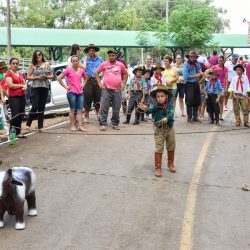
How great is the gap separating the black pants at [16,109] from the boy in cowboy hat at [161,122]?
359 centimetres

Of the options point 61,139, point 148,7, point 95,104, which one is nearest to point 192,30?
point 95,104

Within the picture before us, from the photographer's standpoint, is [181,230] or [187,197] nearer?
[181,230]

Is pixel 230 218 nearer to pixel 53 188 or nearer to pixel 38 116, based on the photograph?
pixel 53 188

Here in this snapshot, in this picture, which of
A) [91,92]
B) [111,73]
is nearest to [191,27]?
[91,92]

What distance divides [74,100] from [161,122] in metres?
3.92

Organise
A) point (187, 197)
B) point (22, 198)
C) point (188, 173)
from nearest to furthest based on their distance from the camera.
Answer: point (22, 198)
point (187, 197)
point (188, 173)

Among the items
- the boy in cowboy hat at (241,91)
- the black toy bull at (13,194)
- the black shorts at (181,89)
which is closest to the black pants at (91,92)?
the black shorts at (181,89)

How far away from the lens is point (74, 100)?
1109 centimetres

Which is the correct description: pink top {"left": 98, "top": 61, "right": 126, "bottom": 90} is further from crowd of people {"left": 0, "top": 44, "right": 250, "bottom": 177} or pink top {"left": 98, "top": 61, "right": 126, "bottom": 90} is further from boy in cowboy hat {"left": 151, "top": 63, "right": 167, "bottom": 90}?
boy in cowboy hat {"left": 151, "top": 63, "right": 167, "bottom": 90}

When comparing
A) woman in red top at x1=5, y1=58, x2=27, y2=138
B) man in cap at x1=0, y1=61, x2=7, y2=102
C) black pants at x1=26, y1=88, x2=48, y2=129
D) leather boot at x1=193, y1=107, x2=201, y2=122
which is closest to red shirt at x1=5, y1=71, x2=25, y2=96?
woman in red top at x1=5, y1=58, x2=27, y2=138

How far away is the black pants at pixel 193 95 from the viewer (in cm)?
1313

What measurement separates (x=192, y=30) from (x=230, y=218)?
2964 centimetres

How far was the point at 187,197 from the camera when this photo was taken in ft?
21.3

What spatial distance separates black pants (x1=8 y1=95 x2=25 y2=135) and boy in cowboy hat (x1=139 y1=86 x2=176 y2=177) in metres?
3.59
